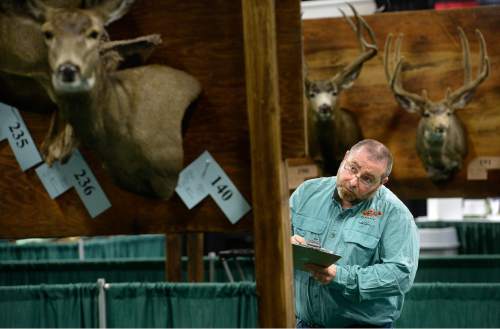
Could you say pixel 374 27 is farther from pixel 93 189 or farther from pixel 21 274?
pixel 93 189

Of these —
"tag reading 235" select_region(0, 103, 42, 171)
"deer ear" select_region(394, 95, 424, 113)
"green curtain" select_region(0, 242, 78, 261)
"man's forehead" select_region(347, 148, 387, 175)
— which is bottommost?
"green curtain" select_region(0, 242, 78, 261)

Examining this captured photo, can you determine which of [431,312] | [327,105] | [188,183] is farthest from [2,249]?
[188,183]

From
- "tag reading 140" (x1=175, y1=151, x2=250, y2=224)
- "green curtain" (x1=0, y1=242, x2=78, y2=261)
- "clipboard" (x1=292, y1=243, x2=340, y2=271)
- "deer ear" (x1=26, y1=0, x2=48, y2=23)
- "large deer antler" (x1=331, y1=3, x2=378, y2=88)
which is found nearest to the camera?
"deer ear" (x1=26, y1=0, x2=48, y2=23)

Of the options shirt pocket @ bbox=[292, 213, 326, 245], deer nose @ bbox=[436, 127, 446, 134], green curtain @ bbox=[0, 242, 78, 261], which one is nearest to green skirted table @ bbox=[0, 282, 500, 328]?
shirt pocket @ bbox=[292, 213, 326, 245]

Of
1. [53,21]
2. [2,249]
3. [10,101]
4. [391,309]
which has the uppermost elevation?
[53,21]

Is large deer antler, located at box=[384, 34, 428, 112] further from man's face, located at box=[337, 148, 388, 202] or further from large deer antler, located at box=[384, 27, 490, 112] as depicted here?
man's face, located at box=[337, 148, 388, 202]

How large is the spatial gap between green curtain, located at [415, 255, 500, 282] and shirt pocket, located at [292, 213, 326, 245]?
303 cm

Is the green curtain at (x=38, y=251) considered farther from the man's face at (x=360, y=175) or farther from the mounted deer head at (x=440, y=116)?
the man's face at (x=360, y=175)

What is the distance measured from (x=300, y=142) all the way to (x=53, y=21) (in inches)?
28.1

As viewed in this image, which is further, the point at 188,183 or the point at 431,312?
the point at 431,312

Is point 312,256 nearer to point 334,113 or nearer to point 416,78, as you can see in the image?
point 334,113

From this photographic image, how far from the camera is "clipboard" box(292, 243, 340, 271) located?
317 cm

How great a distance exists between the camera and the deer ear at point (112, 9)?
102 inches

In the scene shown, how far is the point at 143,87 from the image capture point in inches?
108
